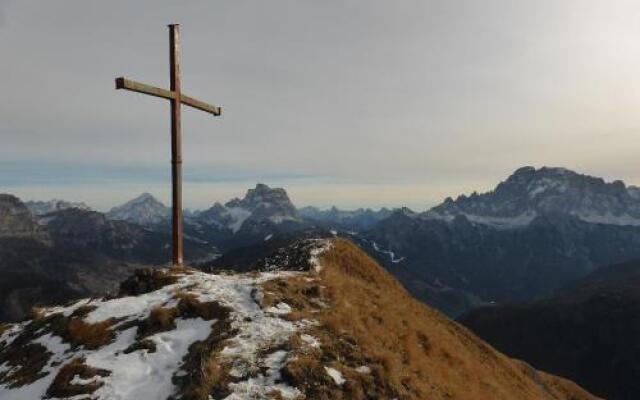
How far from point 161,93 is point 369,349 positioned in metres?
16.4

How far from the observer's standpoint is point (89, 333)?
91.8 feet

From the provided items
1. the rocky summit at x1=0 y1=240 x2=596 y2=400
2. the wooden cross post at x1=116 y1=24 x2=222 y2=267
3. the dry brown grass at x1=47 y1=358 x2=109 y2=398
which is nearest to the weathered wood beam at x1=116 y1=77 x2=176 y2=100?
the wooden cross post at x1=116 y1=24 x2=222 y2=267

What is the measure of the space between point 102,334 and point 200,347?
19.5 ft

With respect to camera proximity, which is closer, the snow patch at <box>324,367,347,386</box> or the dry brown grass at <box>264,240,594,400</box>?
the snow patch at <box>324,367,347,386</box>

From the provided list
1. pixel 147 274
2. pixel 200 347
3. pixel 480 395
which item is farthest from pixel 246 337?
pixel 480 395

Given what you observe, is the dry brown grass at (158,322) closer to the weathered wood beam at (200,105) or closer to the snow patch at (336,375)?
the snow patch at (336,375)

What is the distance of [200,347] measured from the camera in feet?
80.9

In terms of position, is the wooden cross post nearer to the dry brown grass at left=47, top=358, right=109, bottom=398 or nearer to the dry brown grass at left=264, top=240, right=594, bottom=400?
the dry brown grass at left=264, top=240, right=594, bottom=400

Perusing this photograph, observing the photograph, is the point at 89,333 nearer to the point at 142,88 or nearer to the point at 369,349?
the point at 142,88

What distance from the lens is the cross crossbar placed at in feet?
85.7

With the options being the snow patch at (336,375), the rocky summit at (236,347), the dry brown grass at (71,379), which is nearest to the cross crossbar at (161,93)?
the rocky summit at (236,347)

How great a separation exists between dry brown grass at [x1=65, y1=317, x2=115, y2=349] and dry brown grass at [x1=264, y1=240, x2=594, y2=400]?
7618 millimetres

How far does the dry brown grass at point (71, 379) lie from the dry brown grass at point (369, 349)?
7550 millimetres

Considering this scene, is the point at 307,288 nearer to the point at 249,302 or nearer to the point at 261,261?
the point at 249,302
